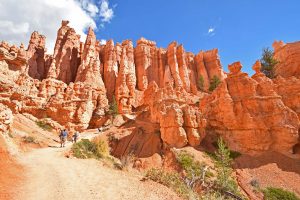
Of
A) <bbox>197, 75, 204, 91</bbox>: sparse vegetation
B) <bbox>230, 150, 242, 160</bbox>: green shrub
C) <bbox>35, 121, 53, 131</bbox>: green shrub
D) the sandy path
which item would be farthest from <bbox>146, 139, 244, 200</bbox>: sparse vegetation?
<bbox>197, 75, 204, 91</bbox>: sparse vegetation

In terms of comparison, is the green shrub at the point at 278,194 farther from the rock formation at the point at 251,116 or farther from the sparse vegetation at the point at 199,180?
the rock formation at the point at 251,116

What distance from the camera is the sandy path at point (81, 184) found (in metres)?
7.60

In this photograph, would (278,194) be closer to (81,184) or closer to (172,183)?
(172,183)

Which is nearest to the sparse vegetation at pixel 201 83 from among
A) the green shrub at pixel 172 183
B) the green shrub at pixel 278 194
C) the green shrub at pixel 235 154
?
the green shrub at pixel 235 154

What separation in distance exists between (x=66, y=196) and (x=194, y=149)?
1367cm

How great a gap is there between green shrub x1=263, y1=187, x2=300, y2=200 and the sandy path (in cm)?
933

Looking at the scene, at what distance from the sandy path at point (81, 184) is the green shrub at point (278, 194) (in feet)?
30.6

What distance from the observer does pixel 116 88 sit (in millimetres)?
46781

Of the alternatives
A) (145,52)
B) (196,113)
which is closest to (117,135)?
(196,113)

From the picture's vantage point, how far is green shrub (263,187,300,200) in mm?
13906

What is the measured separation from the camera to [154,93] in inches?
1180

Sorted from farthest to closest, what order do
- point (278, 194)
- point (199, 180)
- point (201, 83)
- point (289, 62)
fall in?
1. point (201, 83)
2. point (289, 62)
3. point (278, 194)
4. point (199, 180)

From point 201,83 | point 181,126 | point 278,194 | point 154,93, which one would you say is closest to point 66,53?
point 154,93

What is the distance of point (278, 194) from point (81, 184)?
13.6 m
